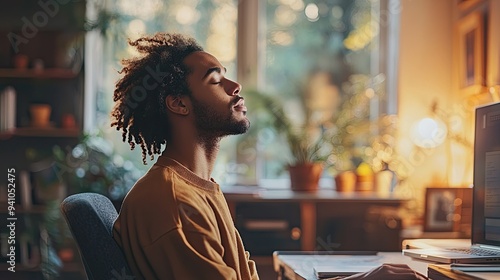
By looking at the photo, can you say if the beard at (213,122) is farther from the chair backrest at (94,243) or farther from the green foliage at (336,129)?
the green foliage at (336,129)

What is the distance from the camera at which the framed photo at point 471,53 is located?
12.6 feet

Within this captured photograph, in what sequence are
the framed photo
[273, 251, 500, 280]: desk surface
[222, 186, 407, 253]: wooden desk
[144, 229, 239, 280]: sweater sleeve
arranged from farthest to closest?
[222, 186, 407, 253]: wooden desk < the framed photo < [273, 251, 500, 280]: desk surface < [144, 229, 239, 280]: sweater sleeve

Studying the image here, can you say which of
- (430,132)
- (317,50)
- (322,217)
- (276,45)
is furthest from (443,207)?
(276,45)

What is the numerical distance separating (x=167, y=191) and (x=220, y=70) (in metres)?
0.39

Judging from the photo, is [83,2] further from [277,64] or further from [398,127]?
[398,127]

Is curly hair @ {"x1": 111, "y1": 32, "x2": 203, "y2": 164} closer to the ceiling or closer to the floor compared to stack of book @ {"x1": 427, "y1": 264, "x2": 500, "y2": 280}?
closer to the ceiling

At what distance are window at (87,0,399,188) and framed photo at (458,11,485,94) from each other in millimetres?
448

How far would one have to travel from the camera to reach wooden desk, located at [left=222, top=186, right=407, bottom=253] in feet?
13.0

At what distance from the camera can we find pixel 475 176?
214cm

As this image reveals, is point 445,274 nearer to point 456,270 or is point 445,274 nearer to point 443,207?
point 456,270

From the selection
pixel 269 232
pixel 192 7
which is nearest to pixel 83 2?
pixel 192 7

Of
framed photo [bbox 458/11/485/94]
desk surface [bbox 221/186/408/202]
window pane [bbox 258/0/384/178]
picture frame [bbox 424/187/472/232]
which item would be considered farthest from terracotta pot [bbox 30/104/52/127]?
framed photo [bbox 458/11/485/94]

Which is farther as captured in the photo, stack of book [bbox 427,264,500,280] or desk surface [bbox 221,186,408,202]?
desk surface [bbox 221,186,408,202]

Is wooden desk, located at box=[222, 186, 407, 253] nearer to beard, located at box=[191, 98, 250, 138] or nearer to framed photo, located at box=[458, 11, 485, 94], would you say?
framed photo, located at box=[458, 11, 485, 94]
